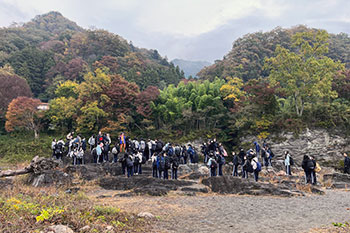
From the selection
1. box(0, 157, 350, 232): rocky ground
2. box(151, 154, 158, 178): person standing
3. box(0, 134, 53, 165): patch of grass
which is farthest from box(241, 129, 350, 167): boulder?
box(0, 134, 53, 165): patch of grass

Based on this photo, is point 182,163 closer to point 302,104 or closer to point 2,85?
point 302,104

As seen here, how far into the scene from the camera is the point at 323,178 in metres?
14.0

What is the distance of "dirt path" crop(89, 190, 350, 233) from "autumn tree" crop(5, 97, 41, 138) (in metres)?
20.2

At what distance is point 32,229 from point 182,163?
12.8 m

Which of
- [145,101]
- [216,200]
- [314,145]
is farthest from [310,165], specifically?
[145,101]

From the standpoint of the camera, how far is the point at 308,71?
2275 cm

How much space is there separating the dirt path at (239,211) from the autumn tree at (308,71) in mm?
15054

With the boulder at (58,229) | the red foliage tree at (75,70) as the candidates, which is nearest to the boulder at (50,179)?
the boulder at (58,229)

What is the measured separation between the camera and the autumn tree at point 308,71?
72.6ft

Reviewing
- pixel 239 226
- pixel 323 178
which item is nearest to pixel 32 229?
pixel 239 226

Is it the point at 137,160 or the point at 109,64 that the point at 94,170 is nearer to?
the point at 137,160

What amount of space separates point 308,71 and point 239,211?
2002cm

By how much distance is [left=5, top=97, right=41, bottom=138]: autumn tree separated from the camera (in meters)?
24.5

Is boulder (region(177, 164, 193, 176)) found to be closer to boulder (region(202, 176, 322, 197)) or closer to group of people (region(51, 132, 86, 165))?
boulder (region(202, 176, 322, 197))
